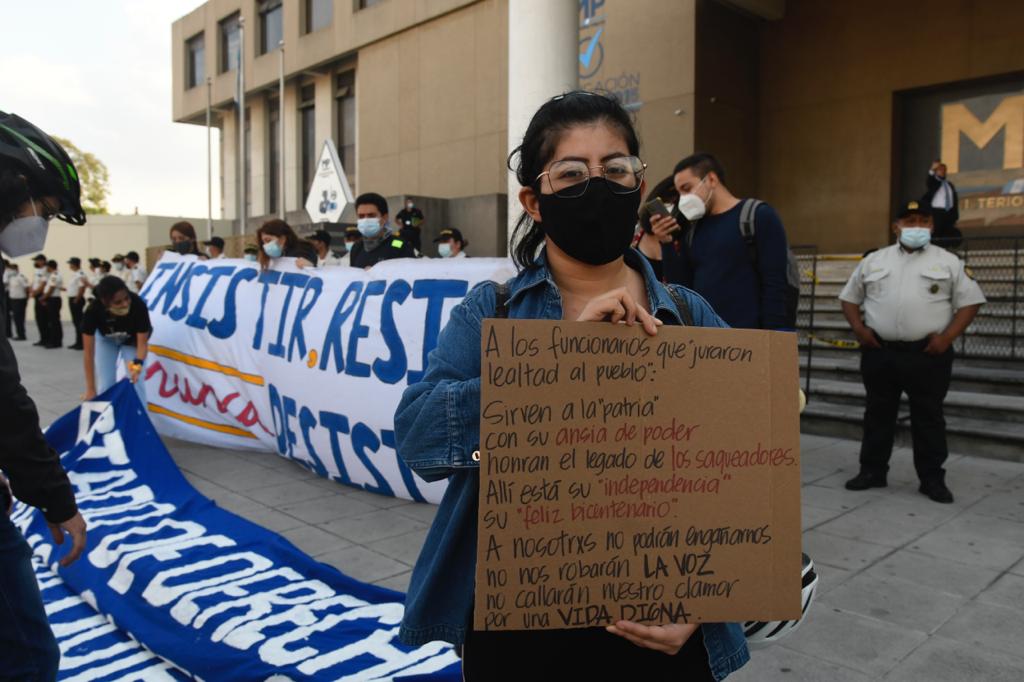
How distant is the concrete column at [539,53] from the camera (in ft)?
26.7

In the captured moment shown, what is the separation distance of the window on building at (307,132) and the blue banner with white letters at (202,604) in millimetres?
22088

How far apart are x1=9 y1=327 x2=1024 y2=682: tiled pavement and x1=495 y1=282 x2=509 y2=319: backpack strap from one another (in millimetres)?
2158

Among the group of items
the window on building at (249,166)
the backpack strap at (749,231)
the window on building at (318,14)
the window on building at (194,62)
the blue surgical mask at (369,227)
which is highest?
the window on building at (194,62)

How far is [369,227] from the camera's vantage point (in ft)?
25.6

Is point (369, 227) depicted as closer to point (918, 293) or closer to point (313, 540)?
point (313, 540)

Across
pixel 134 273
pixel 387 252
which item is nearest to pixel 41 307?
pixel 134 273

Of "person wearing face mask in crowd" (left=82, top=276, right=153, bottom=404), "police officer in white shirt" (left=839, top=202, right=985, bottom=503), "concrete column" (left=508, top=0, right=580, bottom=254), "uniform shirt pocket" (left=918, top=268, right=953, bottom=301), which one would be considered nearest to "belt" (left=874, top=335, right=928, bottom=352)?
"police officer in white shirt" (left=839, top=202, right=985, bottom=503)

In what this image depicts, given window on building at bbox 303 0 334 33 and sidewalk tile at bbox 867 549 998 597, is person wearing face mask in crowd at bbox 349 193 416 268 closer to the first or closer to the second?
sidewalk tile at bbox 867 549 998 597

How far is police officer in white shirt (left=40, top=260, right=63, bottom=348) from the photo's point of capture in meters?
18.8

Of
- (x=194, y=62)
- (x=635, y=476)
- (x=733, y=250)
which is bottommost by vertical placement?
(x=635, y=476)

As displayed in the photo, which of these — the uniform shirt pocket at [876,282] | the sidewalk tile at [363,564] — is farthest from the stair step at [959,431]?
the sidewalk tile at [363,564]

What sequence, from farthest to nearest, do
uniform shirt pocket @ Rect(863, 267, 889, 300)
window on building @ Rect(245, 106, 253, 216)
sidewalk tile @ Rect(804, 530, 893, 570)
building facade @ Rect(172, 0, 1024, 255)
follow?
window on building @ Rect(245, 106, 253, 216) → building facade @ Rect(172, 0, 1024, 255) → uniform shirt pocket @ Rect(863, 267, 889, 300) → sidewalk tile @ Rect(804, 530, 893, 570)

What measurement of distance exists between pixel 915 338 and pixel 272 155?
2602 centimetres

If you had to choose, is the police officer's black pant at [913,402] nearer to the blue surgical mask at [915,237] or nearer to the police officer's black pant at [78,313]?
the blue surgical mask at [915,237]
